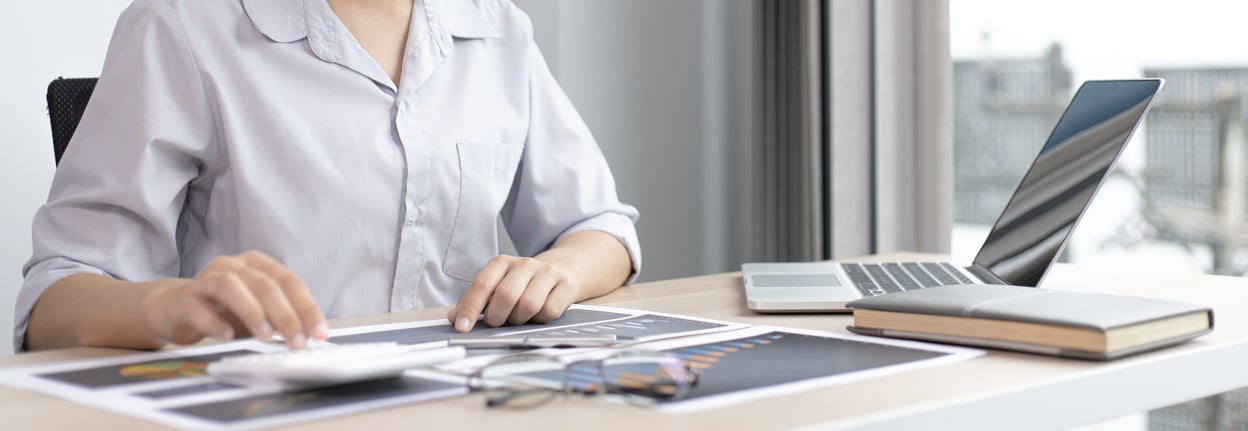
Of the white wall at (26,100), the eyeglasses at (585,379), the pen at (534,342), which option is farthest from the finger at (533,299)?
the white wall at (26,100)

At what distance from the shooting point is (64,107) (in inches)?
54.1

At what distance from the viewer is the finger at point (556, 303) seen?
1040 millimetres

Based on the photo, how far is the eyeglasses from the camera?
68 centimetres

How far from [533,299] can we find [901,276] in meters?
0.45

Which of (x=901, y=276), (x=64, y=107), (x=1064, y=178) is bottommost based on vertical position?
(x=901, y=276)

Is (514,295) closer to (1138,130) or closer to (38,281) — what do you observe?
(38,281)

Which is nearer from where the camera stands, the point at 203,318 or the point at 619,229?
the point at 203,318

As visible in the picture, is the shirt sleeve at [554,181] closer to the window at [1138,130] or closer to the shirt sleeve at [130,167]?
the shirt sleeve at [130,167]

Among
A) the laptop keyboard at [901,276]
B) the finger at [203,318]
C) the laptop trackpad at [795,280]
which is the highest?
the finger at [203,318]

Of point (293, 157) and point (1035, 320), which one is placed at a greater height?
point (293, 157)

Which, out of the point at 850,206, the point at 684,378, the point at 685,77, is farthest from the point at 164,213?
the point at 685,77

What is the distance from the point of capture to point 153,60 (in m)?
1.19

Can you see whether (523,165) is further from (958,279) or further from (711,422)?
(711,422)

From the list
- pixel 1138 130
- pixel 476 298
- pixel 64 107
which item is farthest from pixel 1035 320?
pixel 1138 130
